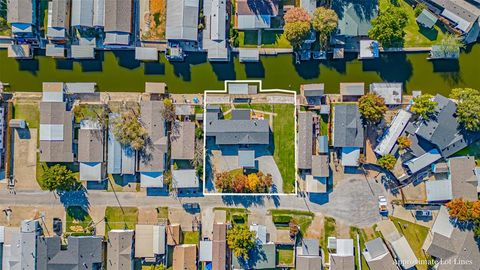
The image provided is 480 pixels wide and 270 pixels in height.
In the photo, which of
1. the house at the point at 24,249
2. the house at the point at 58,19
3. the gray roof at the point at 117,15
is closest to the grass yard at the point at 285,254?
the house at the point at 24,249

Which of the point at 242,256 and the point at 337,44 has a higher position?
the point at 337,44

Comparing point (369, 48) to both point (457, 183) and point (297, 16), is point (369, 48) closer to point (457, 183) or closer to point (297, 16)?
point (297, 16)

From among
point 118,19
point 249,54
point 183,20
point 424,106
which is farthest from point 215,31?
point 424,106

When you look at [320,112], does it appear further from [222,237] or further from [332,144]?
[222,237]

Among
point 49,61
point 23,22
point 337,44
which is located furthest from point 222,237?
point 23,22

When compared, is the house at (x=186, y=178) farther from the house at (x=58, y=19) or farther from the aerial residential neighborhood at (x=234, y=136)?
the house at (x=58, y=19)

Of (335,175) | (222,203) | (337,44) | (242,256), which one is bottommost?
(242,256)
